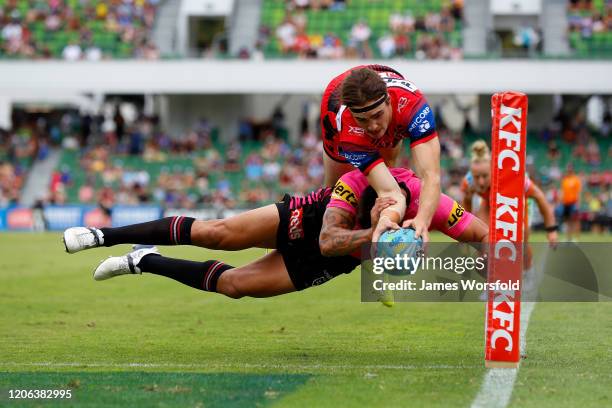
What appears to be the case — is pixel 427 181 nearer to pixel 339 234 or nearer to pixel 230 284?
pixel 339 234

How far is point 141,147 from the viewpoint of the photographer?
39562 millimetres

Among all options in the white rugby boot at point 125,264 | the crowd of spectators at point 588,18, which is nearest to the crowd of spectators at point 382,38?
the crowd of spectators at point 588,18

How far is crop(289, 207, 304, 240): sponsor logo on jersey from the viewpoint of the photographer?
9016 millimetres

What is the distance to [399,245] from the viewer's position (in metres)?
7.20

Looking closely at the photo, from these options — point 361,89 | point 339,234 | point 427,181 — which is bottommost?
point 339,234

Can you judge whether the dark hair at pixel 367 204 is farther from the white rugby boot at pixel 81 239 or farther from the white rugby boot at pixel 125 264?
the white rugby boot at pixel 81 239

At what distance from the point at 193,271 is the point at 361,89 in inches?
95.5

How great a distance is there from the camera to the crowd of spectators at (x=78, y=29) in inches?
1569

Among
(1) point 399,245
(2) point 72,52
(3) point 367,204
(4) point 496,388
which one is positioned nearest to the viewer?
(4) point 496,388

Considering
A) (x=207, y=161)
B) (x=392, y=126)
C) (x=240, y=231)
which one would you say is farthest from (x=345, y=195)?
(x=207, y=161)

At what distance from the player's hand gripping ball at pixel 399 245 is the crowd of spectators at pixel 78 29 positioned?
33.0 meters

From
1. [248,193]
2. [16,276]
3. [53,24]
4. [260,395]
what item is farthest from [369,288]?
[53,24]

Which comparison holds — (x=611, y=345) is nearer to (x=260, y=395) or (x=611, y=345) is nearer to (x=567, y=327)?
(x=567, y=327)

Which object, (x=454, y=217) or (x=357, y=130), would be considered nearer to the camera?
(x=357, y=130)
